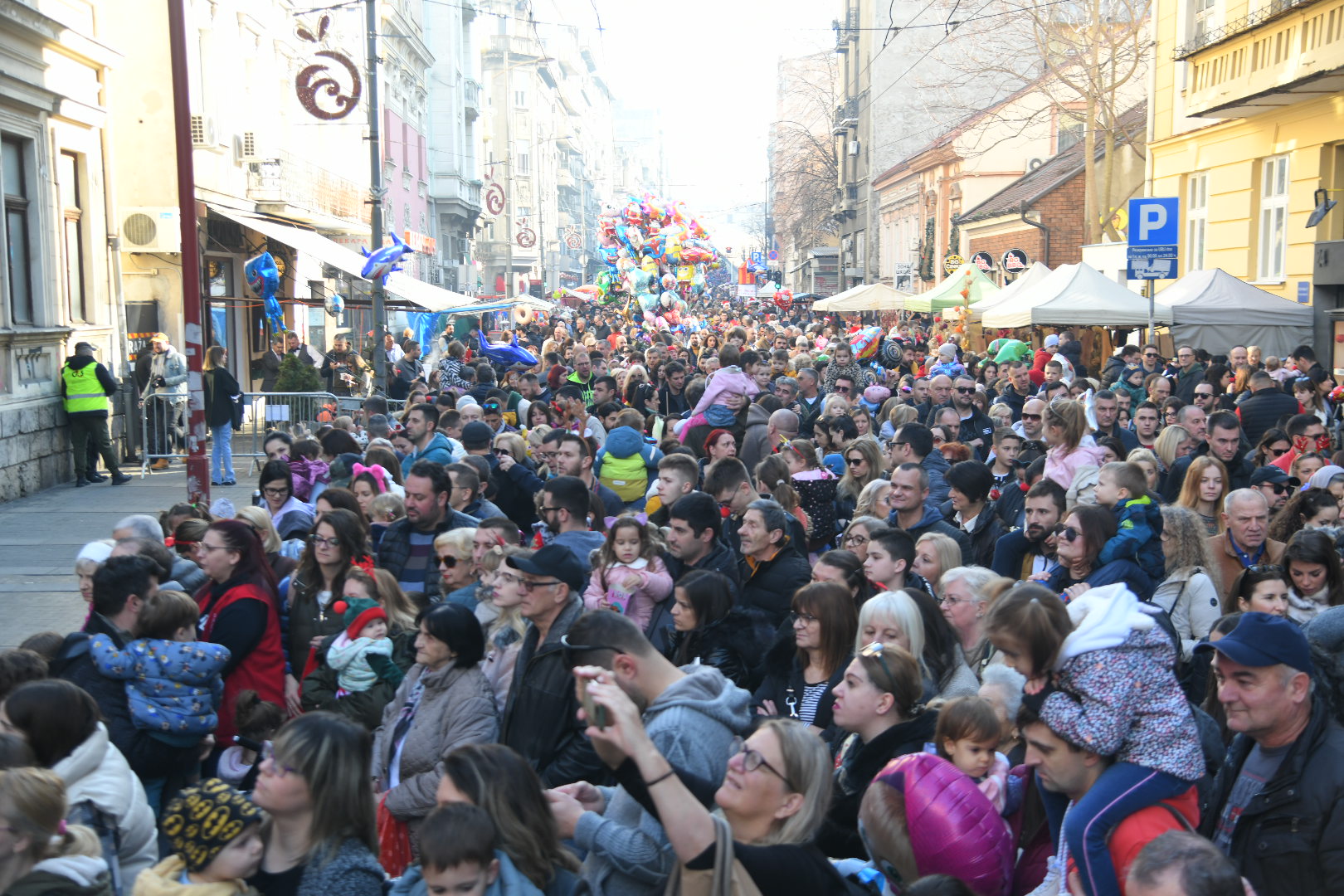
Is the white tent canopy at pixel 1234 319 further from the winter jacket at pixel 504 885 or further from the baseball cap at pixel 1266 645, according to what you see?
the winter jacket at pixel 504 885

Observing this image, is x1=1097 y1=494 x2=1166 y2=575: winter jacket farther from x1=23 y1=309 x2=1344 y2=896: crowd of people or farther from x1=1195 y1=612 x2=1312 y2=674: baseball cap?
x1=1195 y1=612 x2=1312 y2=674: baseball cap

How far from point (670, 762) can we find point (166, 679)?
2385 millimetres

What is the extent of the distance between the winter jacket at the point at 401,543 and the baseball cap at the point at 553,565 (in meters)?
1.98

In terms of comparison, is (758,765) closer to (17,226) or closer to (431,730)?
(431,730)

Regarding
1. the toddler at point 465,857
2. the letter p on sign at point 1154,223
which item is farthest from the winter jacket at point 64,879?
the letter p on sign at point 1154,223

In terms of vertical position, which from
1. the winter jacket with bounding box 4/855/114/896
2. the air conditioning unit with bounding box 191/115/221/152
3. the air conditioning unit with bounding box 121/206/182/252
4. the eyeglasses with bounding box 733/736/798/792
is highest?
the air conditioning unit with bounding box 191/115/221/152

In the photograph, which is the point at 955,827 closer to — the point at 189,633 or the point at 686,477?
the point at 189,633

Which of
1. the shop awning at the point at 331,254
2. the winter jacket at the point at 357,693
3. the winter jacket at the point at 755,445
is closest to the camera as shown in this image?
the winter jacket at the point at 357,693

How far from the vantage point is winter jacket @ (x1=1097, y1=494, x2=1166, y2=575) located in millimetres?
A: 5590

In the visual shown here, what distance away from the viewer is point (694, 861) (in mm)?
2795

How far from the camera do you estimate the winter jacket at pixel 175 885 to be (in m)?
3.28

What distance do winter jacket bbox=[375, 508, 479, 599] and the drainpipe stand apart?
88.9 ft

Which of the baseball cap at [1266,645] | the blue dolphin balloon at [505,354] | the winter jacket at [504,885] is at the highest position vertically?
the blue dolphin balloon at [505,354]

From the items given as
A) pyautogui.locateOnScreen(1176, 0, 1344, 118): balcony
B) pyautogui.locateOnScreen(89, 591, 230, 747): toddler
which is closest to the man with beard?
pyautogui.locateOnScreen(89, 591, 230, 747): toddler
